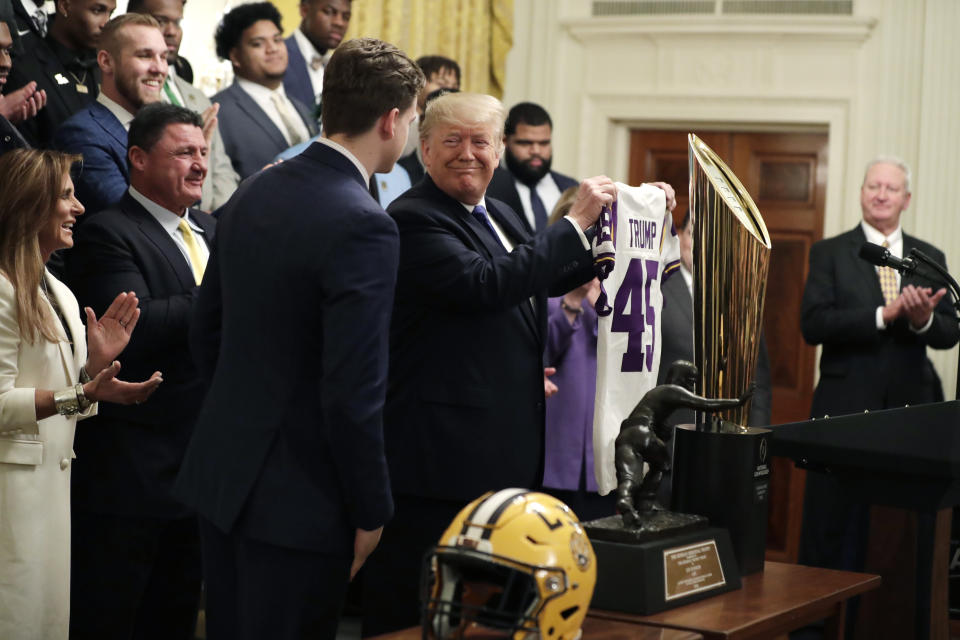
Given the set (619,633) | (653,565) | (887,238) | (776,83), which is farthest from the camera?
(776,83)

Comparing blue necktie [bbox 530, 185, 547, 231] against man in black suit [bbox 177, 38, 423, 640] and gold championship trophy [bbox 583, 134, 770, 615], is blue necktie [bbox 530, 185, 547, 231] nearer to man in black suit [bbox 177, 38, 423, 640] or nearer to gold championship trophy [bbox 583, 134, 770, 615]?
gold championship trophy [bbox 583, 134, 770, 615]

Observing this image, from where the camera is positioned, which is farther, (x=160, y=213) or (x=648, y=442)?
(x=160, y=213)

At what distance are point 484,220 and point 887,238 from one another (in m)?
2.67

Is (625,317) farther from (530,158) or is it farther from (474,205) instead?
(530,158)

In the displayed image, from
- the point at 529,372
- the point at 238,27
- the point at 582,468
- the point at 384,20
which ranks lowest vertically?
the point at 582,468

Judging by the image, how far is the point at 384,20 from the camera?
632 centimetres

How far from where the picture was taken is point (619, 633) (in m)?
1.87

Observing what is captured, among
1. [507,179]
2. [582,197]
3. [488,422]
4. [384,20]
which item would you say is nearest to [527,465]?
[488,422]

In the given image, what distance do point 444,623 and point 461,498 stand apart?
0.89m

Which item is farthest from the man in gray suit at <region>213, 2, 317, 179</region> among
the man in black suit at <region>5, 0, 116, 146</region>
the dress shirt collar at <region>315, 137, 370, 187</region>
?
the dress shirt collar at <region>315, 137, 370, 187</region>

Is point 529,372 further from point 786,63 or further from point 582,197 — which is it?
point 786,63

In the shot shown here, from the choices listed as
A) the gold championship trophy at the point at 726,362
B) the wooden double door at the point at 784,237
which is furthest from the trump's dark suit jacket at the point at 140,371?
the wooden double door at the point at 784,237

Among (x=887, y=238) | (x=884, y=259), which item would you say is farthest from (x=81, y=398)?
(x=887, y=238)

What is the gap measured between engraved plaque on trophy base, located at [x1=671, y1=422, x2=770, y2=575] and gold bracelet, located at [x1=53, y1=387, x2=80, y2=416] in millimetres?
1262
